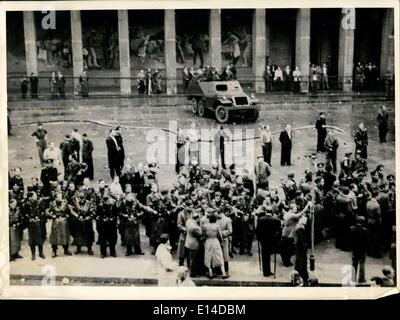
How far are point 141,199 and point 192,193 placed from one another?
84cm

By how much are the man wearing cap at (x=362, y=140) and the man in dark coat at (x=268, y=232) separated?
70.7 inches

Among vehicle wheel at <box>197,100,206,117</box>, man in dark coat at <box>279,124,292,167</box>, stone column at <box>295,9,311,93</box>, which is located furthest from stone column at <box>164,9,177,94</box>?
stone column at <box>295,9,311,93</box>

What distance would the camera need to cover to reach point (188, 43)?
8914mm

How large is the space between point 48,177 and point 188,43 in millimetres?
3194

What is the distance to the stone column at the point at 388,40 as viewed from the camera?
27.5ft

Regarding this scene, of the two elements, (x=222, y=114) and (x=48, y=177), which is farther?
(x=222, y=114)

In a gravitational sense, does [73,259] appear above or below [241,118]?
below

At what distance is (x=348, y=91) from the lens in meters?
8.98

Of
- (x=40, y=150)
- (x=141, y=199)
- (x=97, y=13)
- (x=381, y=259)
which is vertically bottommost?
(x=381, y=259)

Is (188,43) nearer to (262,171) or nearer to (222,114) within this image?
(222,114)

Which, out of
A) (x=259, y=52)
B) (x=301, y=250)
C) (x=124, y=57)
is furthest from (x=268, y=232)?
(x=124, y=57)

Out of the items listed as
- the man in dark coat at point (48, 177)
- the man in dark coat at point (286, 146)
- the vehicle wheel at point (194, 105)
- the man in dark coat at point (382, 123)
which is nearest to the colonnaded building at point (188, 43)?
the vehicle wheel at point (194, 105)

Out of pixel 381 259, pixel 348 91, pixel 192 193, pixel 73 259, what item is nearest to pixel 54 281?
pixel 73 259
